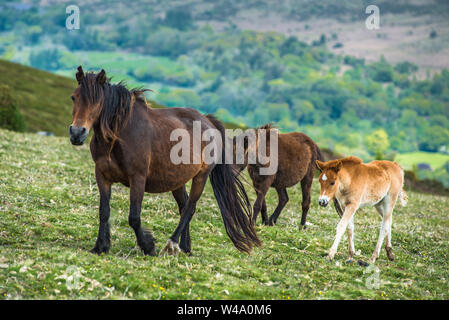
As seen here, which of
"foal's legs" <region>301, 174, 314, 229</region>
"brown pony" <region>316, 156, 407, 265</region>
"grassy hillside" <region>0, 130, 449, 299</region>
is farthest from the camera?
"foal's legs" <region>301, 174, 314, 229</region>

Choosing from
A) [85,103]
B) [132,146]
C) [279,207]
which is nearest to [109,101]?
[85,103]

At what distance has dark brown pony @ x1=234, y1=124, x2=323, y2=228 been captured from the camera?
51.4 feet

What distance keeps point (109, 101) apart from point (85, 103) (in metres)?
0.61

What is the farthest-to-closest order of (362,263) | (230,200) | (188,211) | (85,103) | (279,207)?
(279,207) → (230,200) → (362,263) → (188,211) → (85,103)

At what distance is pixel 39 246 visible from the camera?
9828 millimetres

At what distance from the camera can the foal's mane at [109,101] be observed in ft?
28.7

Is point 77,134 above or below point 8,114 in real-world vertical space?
above

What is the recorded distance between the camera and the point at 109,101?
9.13 m

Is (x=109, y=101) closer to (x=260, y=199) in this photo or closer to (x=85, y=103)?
(x=85, y=103)

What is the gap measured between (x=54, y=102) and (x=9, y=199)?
64.9 meters

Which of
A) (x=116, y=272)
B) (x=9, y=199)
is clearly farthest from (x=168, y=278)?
(x=9, y=199)

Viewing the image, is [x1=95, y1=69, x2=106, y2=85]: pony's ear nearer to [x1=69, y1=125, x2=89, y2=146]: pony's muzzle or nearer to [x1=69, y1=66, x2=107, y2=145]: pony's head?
[x1=69, y1=66, x2=107, y2=145]: pony's head

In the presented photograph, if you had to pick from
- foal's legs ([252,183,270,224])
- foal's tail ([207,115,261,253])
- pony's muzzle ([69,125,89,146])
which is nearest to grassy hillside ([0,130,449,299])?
foal's tail ([207,115,261,253])
